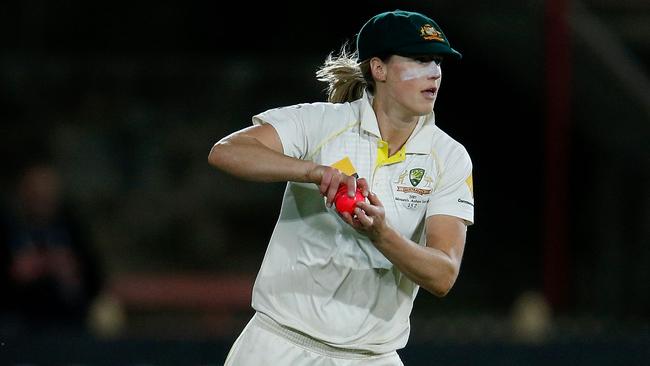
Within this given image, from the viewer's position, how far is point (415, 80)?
3957mm

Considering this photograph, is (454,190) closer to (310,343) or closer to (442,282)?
(442,282)

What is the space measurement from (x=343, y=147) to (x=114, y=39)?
6.16 m

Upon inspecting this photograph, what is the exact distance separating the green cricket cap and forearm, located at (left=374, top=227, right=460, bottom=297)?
0.63 m

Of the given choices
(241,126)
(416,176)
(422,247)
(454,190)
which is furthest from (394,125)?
(241,126)

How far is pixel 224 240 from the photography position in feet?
30.2

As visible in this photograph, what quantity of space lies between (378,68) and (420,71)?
15 centimetres

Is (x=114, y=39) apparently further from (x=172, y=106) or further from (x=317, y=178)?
(x=317, y=178)

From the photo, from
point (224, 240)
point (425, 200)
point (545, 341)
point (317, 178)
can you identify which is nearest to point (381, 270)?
point (425, 200)

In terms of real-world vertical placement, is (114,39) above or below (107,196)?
above

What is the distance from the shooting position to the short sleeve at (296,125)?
3873mm

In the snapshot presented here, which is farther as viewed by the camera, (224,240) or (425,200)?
(224,240)

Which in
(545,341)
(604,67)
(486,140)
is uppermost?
(604,67)

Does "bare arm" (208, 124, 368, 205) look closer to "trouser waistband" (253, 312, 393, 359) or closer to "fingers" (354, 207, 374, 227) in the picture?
"fingers" (354, 207, 374, 227)

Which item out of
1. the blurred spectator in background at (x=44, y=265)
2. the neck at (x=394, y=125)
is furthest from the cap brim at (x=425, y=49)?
the blurred spectator in background at (x=44, y=265)
